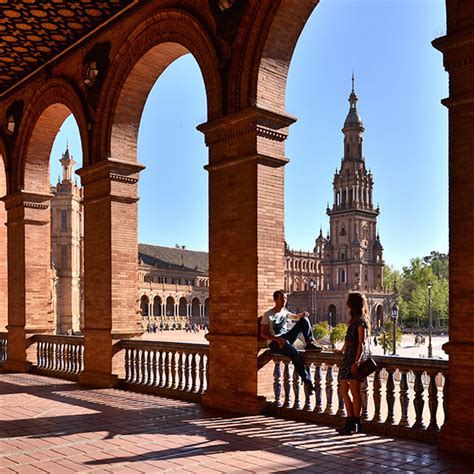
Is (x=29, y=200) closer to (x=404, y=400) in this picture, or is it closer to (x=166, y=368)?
(x=166, y=368)

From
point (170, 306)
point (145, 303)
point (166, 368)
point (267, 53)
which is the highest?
point (267, 53)

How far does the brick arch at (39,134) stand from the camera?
13.9m

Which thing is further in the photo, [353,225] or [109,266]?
[353,225]

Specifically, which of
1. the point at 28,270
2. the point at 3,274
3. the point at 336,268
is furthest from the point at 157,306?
the point at 28,270

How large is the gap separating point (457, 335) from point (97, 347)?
7.96 m

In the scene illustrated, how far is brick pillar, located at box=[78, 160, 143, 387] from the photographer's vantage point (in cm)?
1184

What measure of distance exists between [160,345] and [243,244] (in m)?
3.04

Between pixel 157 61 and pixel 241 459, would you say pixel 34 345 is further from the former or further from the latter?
pixel 241 459

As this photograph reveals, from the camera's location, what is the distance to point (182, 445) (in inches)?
261

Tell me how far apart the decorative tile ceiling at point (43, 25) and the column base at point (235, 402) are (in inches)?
283

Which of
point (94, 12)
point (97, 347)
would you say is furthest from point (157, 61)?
point (97, 347)

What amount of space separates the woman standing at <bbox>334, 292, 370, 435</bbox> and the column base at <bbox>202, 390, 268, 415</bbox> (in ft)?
5.24

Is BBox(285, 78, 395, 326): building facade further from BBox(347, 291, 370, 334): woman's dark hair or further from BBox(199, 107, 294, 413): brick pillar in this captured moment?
BBox(347, 291, 370, 334): woman's dark hair

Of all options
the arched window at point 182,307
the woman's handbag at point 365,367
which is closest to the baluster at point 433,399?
the woman's handbag at point 365,367
